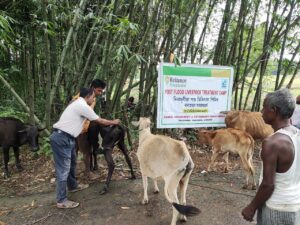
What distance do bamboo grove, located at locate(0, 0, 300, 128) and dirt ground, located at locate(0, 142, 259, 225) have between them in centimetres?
127

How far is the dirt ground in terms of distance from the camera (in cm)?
396

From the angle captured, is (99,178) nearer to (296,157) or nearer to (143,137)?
(143,137)

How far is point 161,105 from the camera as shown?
573cm

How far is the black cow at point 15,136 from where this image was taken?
561 centimetres

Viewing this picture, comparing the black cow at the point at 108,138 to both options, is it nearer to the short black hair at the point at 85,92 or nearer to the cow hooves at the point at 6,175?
the short black hair at the point at 85,92

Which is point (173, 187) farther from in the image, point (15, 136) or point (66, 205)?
point (15, 136)

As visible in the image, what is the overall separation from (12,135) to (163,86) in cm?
287

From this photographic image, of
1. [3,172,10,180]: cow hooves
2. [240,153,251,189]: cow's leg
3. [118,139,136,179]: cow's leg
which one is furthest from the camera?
[3,172,10,180]: cow hooves

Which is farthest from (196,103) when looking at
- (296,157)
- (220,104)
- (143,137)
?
(296,157)

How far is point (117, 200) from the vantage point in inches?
175

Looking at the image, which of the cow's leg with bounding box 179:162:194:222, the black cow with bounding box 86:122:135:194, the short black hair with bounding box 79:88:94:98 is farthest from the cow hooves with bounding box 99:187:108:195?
the short black hair with bounding box 79:88:94:98

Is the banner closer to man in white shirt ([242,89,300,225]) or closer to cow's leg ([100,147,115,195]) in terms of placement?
cow's leg ([100,147,115,195])

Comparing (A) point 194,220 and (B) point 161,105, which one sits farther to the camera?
(B) point 161,105

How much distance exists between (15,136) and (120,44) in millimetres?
2543
